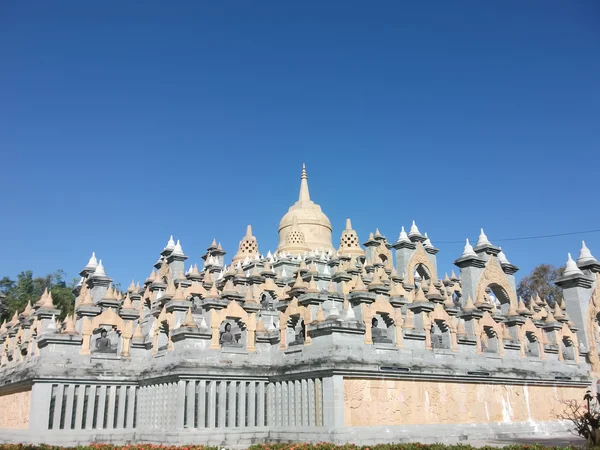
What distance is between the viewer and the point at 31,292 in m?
58.9

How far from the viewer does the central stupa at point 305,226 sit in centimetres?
4718

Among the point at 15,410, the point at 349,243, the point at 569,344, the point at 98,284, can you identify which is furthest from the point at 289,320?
the point at 349,243

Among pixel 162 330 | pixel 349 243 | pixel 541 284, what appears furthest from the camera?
pixel 541 284

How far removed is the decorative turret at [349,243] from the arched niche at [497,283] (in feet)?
31.5

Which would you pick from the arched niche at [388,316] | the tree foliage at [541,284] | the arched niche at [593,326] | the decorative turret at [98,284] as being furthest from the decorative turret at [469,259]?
the tree foliage at [541,284]

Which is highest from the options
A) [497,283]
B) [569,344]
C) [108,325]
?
[497,283]

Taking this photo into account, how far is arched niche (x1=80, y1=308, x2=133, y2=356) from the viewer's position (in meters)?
25.3

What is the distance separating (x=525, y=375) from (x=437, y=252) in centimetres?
1346

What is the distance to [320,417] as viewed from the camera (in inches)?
820

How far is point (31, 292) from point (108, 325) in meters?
37.1

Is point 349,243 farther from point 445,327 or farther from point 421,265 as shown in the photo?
point 445,327

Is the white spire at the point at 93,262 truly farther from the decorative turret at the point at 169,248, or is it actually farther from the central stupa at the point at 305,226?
the central stupa at the point at 305,226

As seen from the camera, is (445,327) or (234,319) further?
(445,327)

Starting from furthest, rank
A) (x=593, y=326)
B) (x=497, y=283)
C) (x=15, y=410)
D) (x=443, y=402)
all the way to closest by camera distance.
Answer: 1. (x=497, y=283)
2. (x=593, y=326)
3. (x=15, y=410)
4. (x=443, y=402)
